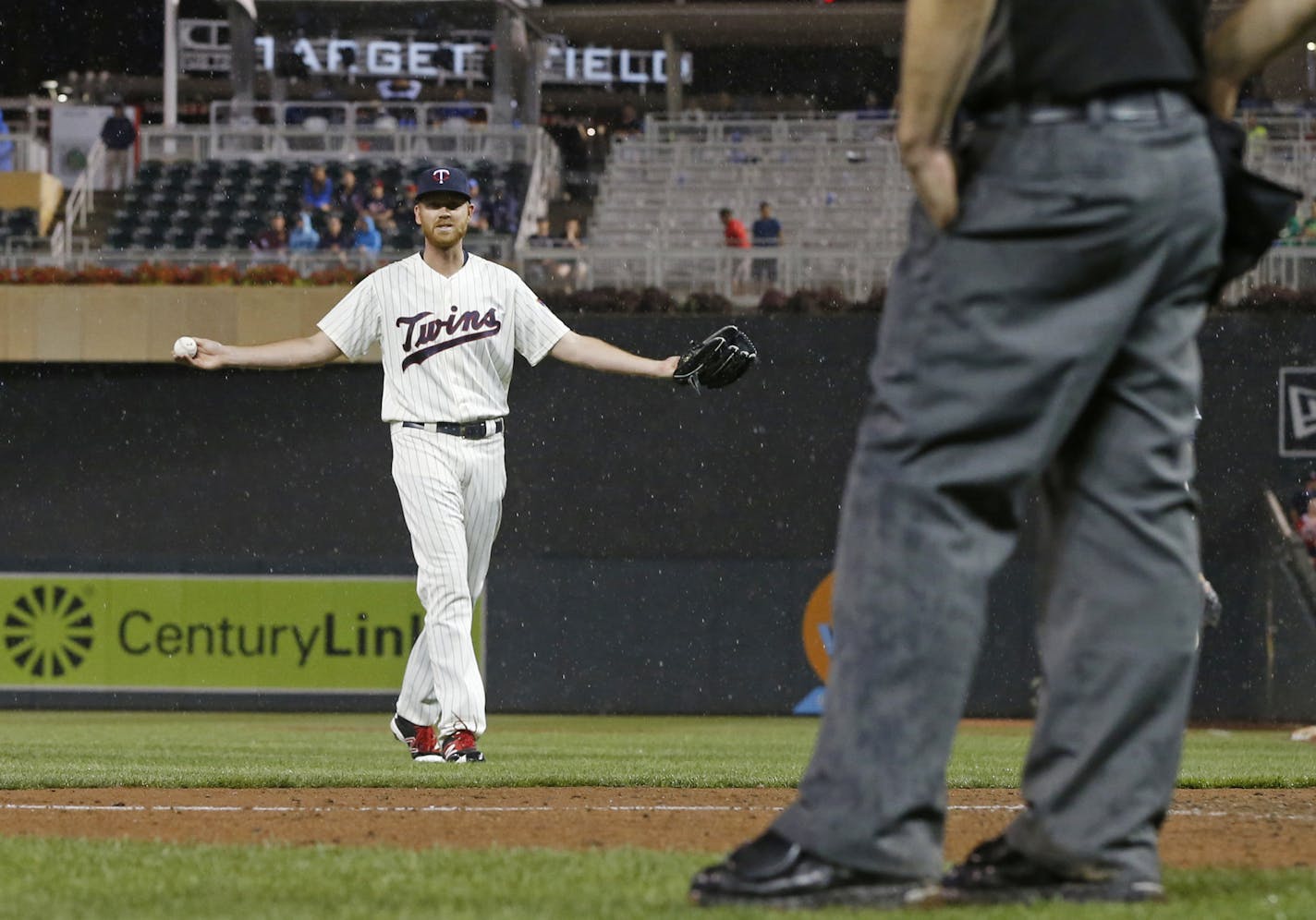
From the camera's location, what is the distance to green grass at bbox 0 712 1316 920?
2955 mm

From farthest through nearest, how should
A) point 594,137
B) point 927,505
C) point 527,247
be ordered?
point 594,137
point 527,247
point 927,505

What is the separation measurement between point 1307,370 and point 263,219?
446 inches

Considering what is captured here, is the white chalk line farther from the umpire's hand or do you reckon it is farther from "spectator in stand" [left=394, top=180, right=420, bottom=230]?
"spectator in stand" [left=394, top=180, right=420, bottom=230]

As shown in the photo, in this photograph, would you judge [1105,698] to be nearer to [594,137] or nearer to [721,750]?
[721,750]

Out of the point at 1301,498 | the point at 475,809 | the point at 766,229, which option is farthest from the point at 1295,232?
the point at 475,809

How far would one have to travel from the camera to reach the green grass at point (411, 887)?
2.88m

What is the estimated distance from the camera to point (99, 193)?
23.2 metres

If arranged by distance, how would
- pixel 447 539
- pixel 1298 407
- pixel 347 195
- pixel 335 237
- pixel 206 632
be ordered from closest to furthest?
pixel 447 539
pixel 206 632
pixel 1298 407
pixel 335 237
pixel 347 195

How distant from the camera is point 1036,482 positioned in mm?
3100

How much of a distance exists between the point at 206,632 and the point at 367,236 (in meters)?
5.30

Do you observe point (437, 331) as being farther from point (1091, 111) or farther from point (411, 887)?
point (1091, 111)

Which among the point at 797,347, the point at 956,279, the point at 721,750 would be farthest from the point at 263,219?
the point at 956,279

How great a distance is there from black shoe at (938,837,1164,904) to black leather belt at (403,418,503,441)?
469cm

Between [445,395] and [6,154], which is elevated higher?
[6,154]
